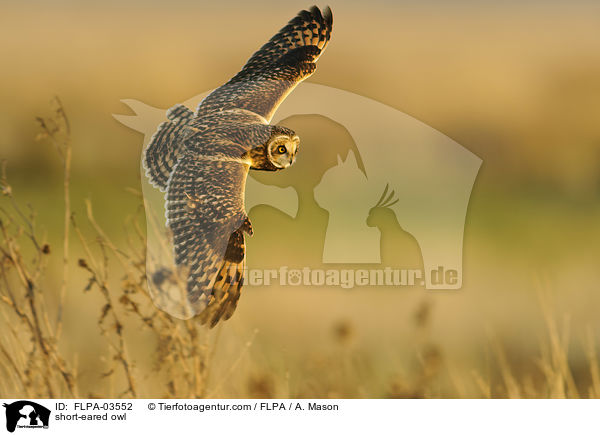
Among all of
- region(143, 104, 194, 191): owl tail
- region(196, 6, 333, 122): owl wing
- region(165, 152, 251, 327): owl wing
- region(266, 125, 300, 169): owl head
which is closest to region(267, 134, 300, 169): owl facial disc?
region(266, 125, 300, 169): owl head

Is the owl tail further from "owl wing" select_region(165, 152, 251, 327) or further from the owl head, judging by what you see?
the owl head

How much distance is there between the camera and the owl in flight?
3455mm

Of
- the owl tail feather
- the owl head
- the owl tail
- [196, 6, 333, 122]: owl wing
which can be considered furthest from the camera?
[196, 6, 333, 122]: owl wing

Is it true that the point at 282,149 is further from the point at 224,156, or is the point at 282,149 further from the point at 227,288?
the point at 227,288

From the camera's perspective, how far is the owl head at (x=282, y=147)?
3689mm

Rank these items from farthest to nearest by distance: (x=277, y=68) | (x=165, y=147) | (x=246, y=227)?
(x=277, y=68), (x=165, y=147), (x=246, y=227)

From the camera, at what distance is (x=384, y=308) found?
6.85m

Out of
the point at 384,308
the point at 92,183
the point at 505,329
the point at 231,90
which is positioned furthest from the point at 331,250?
the point at 92,183

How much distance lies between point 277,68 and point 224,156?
2.64ft

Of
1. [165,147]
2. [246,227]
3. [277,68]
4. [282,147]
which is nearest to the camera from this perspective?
[246,227]

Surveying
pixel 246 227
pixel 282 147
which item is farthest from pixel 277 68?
pixel 246 227

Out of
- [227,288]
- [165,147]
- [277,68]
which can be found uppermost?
[277,68]

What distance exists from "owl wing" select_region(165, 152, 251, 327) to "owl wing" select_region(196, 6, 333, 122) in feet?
2.00

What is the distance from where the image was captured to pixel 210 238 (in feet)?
11.4
